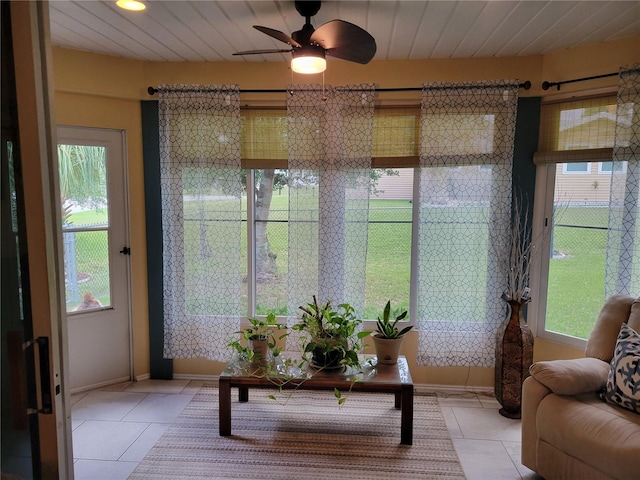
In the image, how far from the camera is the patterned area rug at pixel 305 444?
2473mm

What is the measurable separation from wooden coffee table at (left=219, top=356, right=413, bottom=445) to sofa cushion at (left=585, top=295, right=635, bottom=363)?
3.70ft

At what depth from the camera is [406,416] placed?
2.70 metres

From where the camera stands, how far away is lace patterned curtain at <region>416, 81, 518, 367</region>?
3.22 m

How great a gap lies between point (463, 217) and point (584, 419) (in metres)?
1.59

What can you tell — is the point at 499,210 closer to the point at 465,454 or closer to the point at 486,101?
the point at 486,101

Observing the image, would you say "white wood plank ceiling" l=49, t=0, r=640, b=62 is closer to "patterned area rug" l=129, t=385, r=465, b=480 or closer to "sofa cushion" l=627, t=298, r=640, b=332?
"sofa cushion" l=627, t=298, r=640, b=332

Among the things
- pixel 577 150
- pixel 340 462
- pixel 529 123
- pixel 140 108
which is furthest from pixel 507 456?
pixel 140 108

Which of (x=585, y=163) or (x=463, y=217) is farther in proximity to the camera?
(x=463, y=217)

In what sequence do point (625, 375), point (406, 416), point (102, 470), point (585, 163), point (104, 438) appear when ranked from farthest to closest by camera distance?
1. point (585, 163)
2. point (104, 438)
3. point (406, 416)
4. point (102, 470)
5. point (625, 375)

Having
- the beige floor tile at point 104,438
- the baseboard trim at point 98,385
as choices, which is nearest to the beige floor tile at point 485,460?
the beige floor tile at point 104,438

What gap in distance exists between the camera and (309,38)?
2.24 m

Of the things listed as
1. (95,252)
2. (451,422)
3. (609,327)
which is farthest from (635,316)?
(95,252)

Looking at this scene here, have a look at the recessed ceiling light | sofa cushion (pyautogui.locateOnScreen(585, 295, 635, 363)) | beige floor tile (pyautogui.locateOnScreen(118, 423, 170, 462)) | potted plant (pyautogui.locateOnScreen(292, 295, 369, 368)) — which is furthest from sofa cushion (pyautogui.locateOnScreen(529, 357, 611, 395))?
the recessed ceiling light

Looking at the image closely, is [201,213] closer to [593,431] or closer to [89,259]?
[89,259]
